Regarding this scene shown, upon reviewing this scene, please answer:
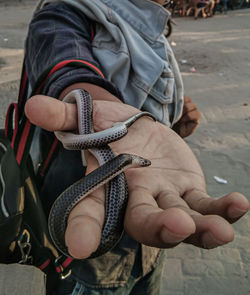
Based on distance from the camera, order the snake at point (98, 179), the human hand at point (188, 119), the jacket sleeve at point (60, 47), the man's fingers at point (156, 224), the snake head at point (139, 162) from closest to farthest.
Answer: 1. the man's fingers at point (156, 224)
2. the snake at point (98, 179)
3. the snake head at point (139, 162)
4. the jacket sleeve at point (60, 47)
5. the human hand at point (188, 119)

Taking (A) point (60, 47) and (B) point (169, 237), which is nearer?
(B) point (169, 237)

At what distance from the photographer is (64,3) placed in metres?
1.25

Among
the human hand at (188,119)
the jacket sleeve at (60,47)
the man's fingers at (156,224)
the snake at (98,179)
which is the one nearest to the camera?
the man's fingers at (156,224)

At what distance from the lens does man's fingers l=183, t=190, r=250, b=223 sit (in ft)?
2.46

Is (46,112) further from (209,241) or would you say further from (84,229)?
(209,241)

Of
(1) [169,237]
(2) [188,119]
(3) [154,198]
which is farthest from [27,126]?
(2) [188,119]

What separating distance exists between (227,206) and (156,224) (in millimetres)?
194

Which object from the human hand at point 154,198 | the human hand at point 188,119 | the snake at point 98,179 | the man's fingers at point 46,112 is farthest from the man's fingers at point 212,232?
the human hand at point 188,119

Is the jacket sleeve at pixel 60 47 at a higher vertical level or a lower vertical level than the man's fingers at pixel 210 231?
higher

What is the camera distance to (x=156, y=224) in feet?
2.27

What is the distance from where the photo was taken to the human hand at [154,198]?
68cm

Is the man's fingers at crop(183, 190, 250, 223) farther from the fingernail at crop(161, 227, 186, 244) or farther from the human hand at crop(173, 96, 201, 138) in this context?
the human hand at crop(173, 96, 201, 138)

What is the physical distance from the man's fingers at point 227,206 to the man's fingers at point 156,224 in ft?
0.41

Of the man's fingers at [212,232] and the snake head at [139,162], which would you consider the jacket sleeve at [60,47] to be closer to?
the snake head at [139,162]
